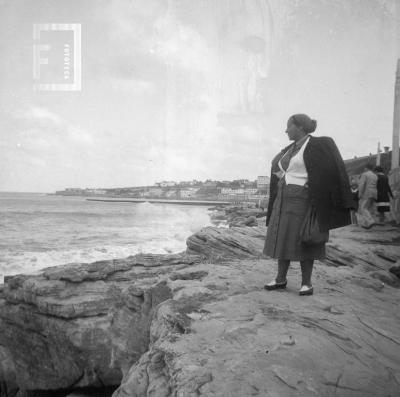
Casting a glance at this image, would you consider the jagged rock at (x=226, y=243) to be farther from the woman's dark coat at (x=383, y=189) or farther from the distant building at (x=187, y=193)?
the distant building at (x=187, y=193)

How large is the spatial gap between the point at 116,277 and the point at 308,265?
133 inches

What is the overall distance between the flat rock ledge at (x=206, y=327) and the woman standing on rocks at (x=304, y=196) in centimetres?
44

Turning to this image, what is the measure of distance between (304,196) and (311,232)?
0.36 metres

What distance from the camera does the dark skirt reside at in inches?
132

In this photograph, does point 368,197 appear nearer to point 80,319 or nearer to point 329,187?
point 329,187

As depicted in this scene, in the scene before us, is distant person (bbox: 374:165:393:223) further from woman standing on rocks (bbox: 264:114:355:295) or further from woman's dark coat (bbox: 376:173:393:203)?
woman standing on rocks (bbox: 264:114:355:295)

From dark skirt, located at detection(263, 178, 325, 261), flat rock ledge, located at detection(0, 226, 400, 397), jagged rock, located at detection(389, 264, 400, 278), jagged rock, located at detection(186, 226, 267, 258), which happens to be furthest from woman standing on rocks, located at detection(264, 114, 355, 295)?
jagged rock, located at detection(389, 264, 400, 278)

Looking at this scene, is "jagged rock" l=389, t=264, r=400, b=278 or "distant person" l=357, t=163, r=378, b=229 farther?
"distant person" l=357, t=163, r=378, b=229

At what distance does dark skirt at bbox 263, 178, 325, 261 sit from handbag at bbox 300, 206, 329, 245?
58 mm

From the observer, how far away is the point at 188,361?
209 cm

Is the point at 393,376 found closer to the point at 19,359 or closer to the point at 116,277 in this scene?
the point at 116,277

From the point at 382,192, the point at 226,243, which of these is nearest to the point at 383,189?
the point at 382,192

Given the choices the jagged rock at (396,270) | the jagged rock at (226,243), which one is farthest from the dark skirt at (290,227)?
the jagged rock at (396,270)

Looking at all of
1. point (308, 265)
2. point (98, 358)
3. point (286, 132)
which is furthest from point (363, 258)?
point (98, 358)
